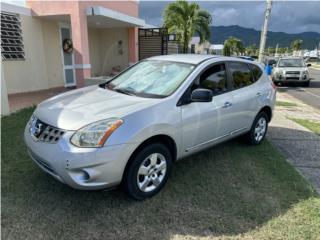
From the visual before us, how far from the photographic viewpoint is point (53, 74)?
35.7 feet

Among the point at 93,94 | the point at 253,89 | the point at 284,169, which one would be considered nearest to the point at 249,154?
the point at 284,169

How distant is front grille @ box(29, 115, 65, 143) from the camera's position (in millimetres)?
2867

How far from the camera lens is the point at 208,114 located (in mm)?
3811

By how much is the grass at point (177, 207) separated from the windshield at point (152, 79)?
1.30 meters

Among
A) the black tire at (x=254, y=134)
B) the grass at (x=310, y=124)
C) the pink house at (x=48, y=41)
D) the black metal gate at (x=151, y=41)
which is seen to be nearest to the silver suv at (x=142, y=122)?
the black tire at (x=254, y=134)

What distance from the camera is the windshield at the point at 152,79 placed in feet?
12.0

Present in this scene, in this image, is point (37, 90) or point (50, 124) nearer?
point (50, 124)

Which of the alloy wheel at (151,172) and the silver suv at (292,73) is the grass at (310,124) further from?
the silver suv at (292,73)

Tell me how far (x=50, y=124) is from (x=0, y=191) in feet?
3.81

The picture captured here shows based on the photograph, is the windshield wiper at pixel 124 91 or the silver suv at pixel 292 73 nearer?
the windshield wiper at pixel 124 91

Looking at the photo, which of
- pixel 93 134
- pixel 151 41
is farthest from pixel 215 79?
pixel 151 41

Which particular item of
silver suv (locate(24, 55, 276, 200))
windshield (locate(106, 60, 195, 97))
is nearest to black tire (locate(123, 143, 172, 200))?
silver suv (locate(24, 55, 276, 200))

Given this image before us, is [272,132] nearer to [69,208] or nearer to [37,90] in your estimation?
A: [69,208]

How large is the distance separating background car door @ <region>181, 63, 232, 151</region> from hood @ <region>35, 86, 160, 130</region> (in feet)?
1.85
